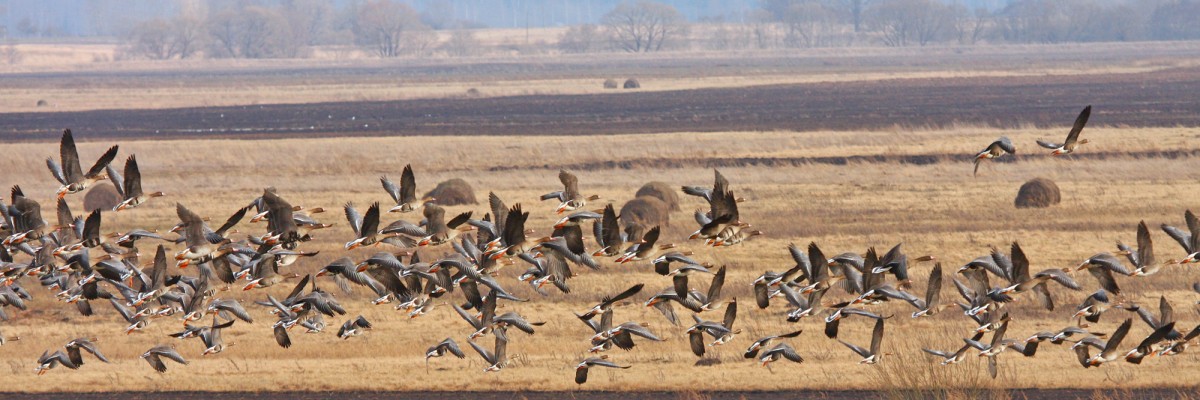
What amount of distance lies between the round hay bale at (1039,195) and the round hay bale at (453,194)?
17.2 meters

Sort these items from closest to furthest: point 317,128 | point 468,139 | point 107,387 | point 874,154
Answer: point 107,387 → point 874,154 → point 468,139 → point 317,128

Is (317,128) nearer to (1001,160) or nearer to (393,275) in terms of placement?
(1001,160)

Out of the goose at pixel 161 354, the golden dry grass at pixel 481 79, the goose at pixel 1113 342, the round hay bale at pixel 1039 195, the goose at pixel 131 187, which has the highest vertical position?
the goose at pixel 131 187

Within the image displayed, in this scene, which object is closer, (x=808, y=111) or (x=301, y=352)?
(x=301, y=352)

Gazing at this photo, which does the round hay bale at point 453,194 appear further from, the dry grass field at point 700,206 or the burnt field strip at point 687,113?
the burnt field strip at point 687,113

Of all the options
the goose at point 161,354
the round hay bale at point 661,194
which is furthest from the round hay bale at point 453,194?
the goose at point 161,354

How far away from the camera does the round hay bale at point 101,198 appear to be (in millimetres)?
50781

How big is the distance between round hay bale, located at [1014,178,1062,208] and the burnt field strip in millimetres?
31373

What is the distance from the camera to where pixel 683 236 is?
137 ft

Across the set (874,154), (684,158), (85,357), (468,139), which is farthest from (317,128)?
(85,357)

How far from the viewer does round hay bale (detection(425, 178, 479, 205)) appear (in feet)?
163

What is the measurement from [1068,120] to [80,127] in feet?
186

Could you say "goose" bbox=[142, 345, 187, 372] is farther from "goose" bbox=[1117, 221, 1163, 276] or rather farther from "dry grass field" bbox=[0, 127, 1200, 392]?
"goose" bbox=[1117, 221, 1163, 276]

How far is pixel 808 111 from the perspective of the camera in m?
94.6
